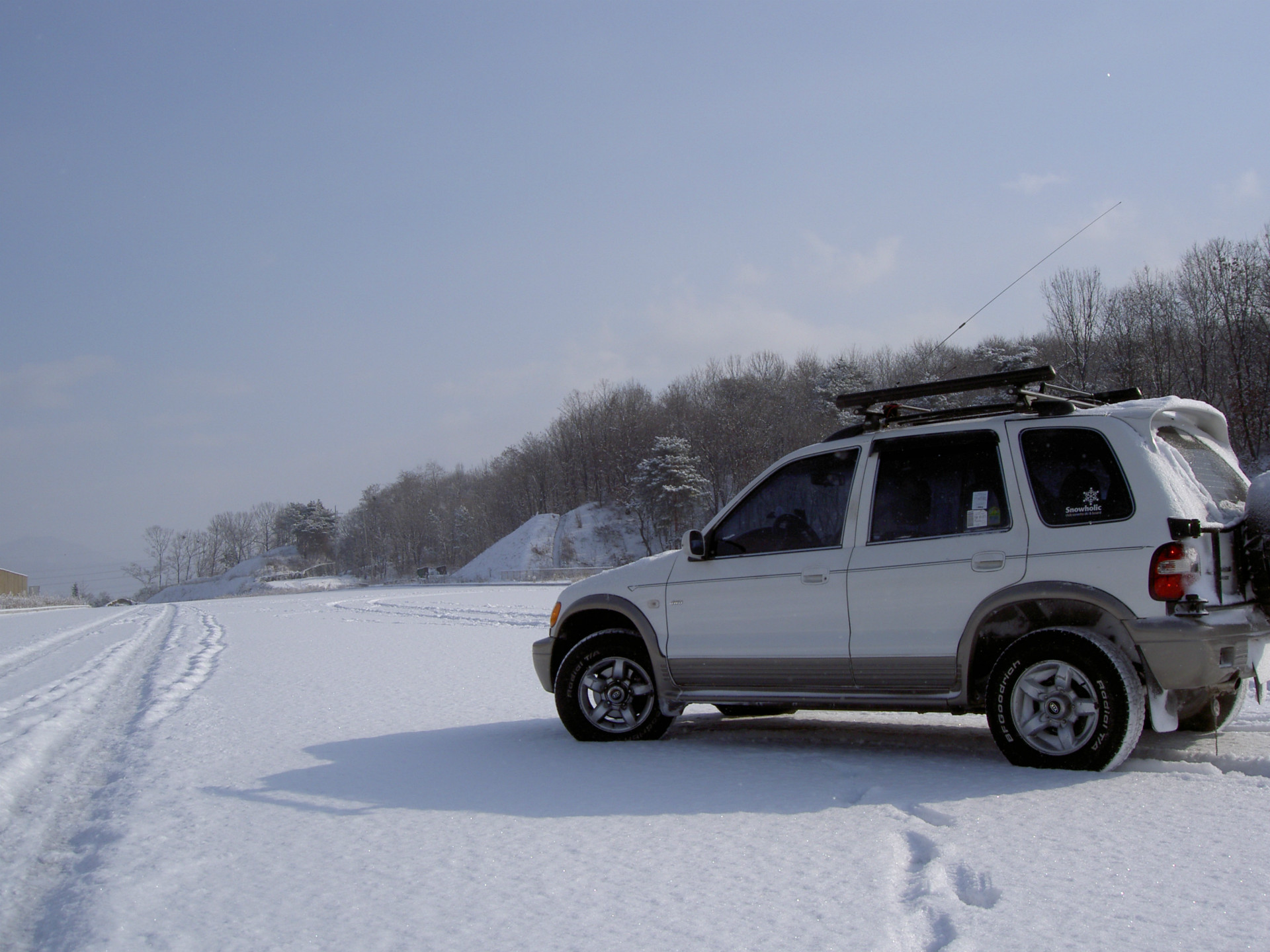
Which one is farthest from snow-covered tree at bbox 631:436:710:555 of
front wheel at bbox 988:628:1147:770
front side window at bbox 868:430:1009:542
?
front wheel at bbox 988:628:1147:770

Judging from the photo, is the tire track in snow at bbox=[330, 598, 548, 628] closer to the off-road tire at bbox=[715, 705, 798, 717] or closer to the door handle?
the off-road tire at bbox=[715, 705, 798, 717]

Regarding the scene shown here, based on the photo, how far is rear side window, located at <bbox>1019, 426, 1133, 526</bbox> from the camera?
5043 millimetres

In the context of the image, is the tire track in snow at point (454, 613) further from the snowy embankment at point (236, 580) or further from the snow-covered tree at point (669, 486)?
the snowy embankment at point (236, 580)

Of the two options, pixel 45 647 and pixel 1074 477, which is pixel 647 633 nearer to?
pixel 1074 477

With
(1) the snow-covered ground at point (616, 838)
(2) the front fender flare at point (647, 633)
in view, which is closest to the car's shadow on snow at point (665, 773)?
(1) the snow-covered ground at point (616, 838)

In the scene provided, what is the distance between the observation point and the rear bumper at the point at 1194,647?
4.72 m

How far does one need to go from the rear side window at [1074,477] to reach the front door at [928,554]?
146 millimetres

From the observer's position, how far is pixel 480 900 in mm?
3576

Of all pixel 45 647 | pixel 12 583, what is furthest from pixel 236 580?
pixel 45 647

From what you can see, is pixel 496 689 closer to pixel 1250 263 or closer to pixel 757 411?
pixel 1250 263

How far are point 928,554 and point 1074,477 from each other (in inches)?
33.9

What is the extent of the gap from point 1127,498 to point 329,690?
804cm

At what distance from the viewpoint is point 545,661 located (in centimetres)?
708

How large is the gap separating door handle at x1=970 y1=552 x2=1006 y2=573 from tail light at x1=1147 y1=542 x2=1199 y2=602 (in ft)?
2.34
